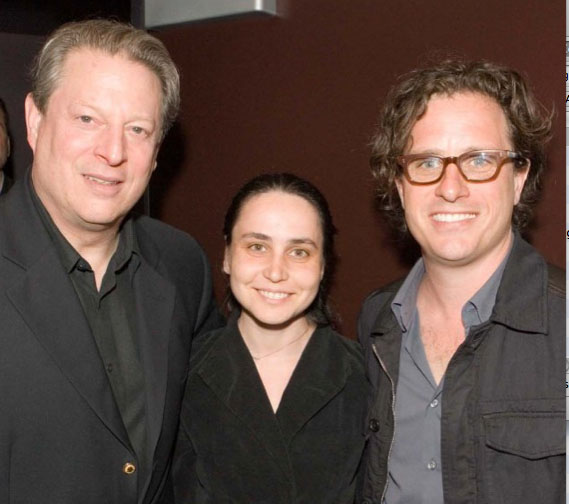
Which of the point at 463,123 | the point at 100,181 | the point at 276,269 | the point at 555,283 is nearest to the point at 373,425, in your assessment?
the point at 276,269

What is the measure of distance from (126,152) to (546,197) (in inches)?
44.3

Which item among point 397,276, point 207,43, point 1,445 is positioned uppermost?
point 207,43

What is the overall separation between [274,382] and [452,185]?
0.79 metres

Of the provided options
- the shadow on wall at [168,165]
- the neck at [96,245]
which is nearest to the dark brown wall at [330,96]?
the shadow on wall at [168,165]

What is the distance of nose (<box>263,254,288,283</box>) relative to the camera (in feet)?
6.78

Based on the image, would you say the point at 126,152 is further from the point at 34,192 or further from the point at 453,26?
the point at 453,26

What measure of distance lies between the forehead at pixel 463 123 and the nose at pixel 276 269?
0.49 metres

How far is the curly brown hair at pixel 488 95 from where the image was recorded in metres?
1.90

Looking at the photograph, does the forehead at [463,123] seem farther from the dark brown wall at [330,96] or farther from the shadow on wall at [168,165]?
the shadow on wall at [168,165]

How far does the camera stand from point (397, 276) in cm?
236

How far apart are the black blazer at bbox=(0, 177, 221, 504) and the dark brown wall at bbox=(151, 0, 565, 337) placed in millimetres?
810

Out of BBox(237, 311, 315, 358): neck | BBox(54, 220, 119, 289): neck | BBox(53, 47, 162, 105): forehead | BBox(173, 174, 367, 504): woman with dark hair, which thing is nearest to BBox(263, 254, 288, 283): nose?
BBox(173, 174, 367, 504): woman with dark hair

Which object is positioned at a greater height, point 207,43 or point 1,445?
point 207,43

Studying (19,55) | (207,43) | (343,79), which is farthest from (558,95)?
(19,55)
